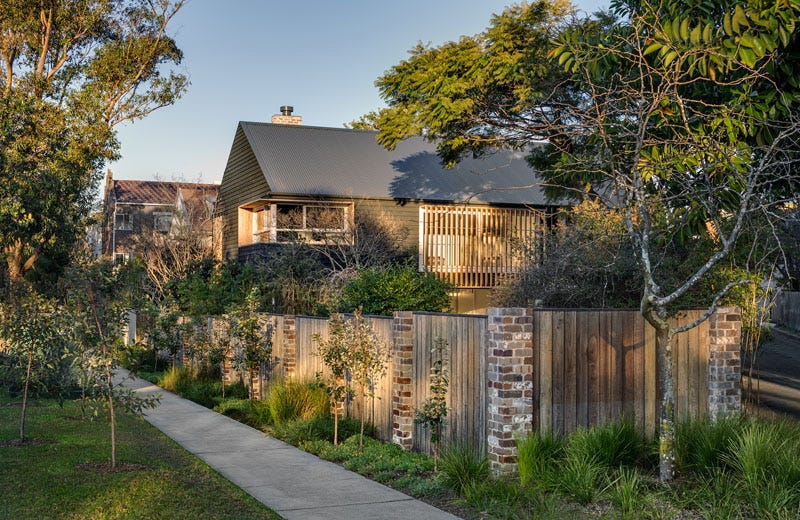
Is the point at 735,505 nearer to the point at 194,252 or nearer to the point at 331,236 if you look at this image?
the point at 331,236

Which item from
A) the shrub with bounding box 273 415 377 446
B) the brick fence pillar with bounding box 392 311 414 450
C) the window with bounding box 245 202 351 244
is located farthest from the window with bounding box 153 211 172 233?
the brick fence pillar with bounding box 392 311 414 450

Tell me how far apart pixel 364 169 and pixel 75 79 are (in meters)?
9.90

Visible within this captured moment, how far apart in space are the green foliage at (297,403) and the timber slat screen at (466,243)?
12.3 meters

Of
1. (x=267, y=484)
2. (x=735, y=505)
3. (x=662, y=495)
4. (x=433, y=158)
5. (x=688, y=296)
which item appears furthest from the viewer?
(x=433, y=158)

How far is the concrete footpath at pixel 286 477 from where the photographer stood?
8219 mm

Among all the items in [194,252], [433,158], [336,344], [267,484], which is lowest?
[267,484]

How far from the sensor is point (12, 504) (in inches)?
320

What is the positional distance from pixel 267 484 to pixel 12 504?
250 cm

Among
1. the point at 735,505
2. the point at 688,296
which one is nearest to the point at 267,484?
the point at 735,505

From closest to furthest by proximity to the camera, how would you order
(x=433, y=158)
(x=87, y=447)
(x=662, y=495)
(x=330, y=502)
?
1. (x=662, y=495)
2. (x=330, y=502)
3. (x=87, y=447)
4. (x=433, y=158)

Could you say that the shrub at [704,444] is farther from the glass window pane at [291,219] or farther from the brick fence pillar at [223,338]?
the glass window pane at [291,219]

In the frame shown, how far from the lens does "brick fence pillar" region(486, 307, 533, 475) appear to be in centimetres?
905

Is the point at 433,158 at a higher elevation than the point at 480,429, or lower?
higher

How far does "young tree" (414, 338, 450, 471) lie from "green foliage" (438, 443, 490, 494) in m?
0.58
